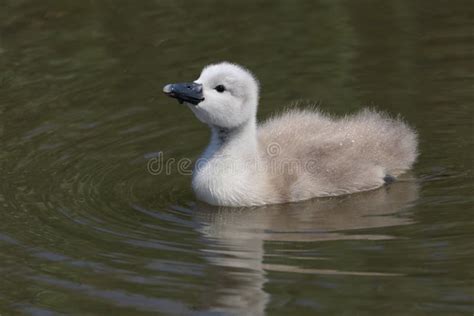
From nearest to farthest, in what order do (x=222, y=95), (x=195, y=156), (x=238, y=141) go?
(x=222, y=95), (x=238, y=141), (x=195, y=156)

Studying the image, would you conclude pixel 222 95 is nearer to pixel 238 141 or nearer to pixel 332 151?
pixel 238 141

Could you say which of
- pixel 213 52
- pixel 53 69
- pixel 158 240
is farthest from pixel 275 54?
pixel 158 240

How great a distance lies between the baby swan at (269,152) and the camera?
832 centimetres

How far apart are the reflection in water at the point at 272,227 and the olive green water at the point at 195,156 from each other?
17 millimetres

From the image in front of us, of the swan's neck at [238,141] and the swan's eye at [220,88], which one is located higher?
the swan's eye at [220,88]

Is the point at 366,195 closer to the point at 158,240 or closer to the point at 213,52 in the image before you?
the point at 158,240

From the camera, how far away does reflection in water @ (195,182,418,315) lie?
681 centimetres

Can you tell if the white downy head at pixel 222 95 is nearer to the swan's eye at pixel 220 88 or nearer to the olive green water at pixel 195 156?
the swan's eye at pixel 220 88

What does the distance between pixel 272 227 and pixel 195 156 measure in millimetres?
1550

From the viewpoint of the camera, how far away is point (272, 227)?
25.9 ft

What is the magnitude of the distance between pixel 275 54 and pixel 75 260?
4154mm
